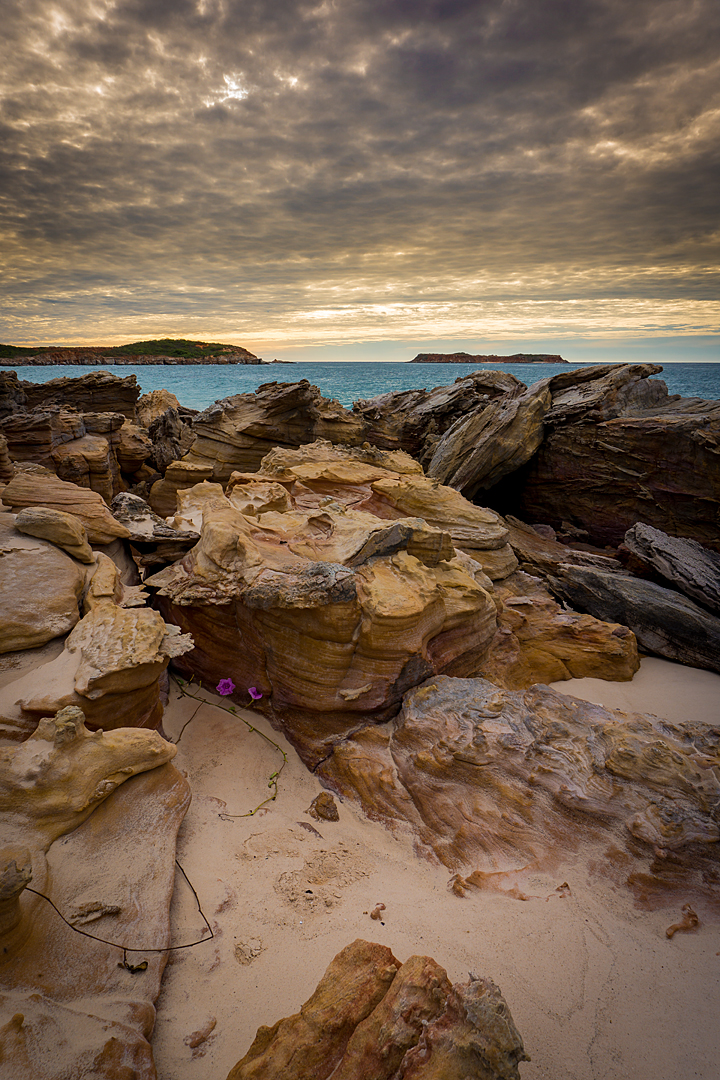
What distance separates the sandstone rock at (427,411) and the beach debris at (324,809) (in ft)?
35.5

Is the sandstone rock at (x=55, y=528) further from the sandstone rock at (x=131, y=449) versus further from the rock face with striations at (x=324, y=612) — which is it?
the sandstone rock at (x=131, y=449)

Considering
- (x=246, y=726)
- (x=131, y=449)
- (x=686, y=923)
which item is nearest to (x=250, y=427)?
(x=131, y=449)

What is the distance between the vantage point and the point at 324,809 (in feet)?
14.3

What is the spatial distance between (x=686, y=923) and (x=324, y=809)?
8.82ft

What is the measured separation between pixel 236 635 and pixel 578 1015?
4059 millimetres

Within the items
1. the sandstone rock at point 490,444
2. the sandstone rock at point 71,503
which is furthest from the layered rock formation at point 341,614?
the sandstone rock at point 490,444

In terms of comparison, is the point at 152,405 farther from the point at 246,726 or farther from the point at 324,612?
the point at 324,612

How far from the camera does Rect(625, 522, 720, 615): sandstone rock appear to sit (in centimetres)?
794

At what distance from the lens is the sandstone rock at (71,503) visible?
5.80 m

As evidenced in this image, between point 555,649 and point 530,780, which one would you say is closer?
point 530,780

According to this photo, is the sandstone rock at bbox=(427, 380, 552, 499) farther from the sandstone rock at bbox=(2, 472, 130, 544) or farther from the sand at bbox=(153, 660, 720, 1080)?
the sand at bbox=(153, 660, 720, 1080)

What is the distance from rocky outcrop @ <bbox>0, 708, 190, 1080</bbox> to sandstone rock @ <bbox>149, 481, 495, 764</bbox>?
60.5 inches

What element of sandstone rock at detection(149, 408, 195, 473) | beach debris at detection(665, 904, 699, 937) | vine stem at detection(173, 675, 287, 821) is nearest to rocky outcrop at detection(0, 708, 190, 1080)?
vine stem at detection(173, 675, 287, 821)

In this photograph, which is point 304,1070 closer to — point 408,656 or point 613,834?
point 613,834
